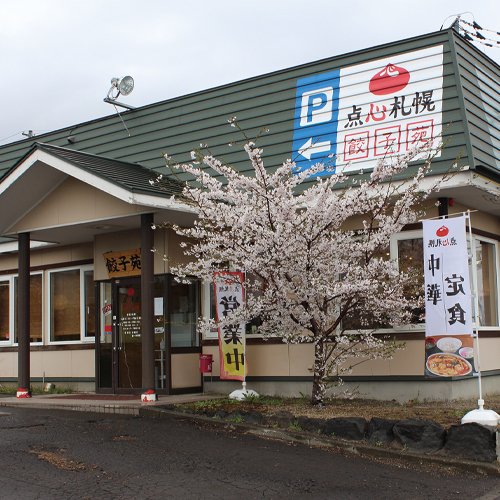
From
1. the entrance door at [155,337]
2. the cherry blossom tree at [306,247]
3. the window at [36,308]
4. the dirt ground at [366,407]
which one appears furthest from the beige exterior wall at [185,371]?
the window at [36,308]

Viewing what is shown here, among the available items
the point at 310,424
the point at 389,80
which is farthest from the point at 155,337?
the point at 389,80

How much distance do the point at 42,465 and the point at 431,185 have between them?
6.86 metres

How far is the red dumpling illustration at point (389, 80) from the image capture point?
41.9ft

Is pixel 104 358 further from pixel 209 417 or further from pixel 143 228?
pixel 209 417

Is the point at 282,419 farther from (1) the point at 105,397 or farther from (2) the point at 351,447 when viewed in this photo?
(1) the point at 105,397

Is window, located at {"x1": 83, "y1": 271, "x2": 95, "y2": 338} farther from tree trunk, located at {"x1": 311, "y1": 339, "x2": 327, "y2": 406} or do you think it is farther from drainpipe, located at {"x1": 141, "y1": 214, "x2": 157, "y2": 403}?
tree trunk, located at {"x1": 311, "y1": 339, "x2": 327, "y2": 406}

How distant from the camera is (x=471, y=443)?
312 inches

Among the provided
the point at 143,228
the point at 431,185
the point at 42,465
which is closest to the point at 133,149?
the point at 143,228

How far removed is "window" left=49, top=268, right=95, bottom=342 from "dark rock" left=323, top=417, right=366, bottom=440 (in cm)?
808

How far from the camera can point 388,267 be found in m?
10.3

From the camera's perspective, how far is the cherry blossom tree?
10.1 meters

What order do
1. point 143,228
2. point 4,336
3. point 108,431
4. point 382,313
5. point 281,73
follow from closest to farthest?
point 108,431
point 382,313
point 143,228
point 281,73
point 4,336

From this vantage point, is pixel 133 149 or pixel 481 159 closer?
pixel 481 159

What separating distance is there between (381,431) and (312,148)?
6.08 meters
